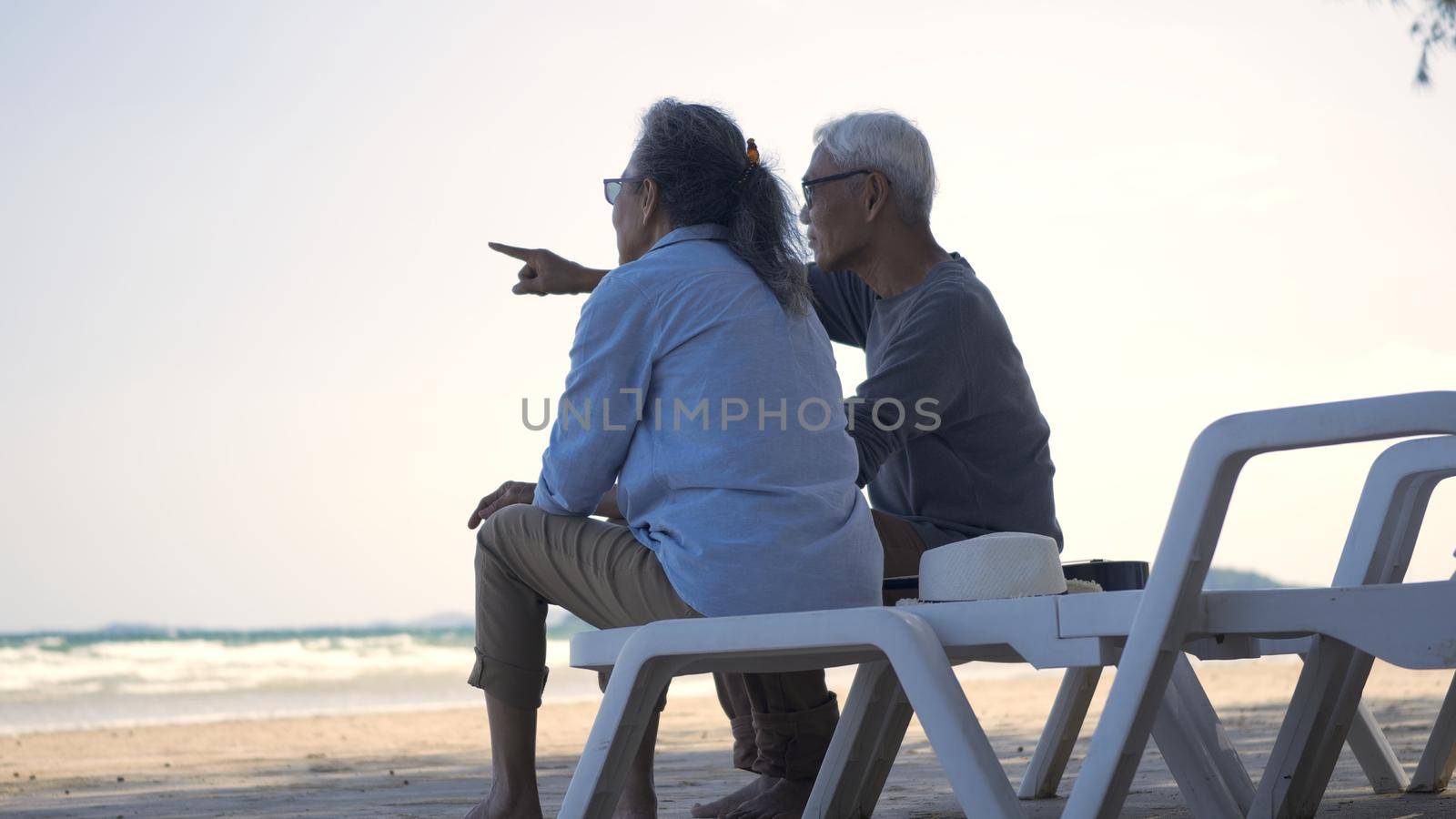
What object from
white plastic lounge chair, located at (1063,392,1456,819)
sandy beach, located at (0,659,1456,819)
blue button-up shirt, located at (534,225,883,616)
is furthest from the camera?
sandy beach, located at (0,659,1456,819)

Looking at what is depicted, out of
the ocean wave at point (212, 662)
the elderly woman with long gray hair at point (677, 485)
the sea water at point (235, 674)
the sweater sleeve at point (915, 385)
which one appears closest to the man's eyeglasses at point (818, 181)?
the sweater sleeve at point (915, 385)

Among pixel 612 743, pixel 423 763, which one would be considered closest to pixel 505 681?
pixel 612 743

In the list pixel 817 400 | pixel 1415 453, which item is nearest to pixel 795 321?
pixel 817 400

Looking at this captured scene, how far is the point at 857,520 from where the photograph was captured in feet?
7.81

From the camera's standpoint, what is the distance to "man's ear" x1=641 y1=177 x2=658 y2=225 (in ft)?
8.52

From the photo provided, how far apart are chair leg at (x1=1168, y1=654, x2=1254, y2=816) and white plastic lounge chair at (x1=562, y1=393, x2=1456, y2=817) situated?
491 millimetres

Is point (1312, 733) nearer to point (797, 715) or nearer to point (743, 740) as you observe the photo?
point (797, 715)

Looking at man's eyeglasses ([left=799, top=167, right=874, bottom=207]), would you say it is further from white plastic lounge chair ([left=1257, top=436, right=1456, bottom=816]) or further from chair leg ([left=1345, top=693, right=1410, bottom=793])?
chair leg ([left=1345, top=693, right=1410, bottom=793])

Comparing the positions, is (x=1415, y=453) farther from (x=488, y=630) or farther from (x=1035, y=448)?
(x=488, y=630)

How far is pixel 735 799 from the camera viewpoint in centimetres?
310

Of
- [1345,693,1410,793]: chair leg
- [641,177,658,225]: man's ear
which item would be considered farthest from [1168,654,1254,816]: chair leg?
[641,177,658,225]: man's ear

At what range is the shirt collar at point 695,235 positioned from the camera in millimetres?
2496

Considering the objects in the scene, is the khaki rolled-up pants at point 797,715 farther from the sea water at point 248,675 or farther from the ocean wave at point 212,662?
the ocean wave at point 212,662

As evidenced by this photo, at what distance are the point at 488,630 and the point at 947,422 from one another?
1.06 m
